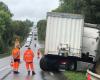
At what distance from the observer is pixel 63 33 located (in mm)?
25844

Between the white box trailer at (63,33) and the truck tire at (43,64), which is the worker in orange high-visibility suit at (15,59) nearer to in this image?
the white box trailer at (63,33)

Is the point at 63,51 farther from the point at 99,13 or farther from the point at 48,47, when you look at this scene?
the point at 99,13

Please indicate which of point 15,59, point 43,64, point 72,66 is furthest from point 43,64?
point 15,59

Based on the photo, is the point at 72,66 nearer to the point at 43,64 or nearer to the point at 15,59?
the point at 43,64

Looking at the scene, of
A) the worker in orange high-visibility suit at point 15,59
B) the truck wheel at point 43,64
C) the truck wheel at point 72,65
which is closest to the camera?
the worker in orange high-visibility suit at point 15,59

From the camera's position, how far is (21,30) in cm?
16888

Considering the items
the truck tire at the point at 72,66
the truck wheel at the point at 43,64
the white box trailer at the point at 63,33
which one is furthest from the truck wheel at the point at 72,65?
the truck wheel at the point at 43,64

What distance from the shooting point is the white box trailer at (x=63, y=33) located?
25.7 m

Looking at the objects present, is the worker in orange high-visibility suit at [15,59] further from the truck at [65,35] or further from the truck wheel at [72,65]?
the truck wheel at [72,65]

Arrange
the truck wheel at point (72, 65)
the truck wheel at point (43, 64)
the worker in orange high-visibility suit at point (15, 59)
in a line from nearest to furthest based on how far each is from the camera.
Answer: the worker in orange high-visibility suit at point (15, 59) < the truck wheel at point (72, 65) < the truck wheel at point (43, 64)

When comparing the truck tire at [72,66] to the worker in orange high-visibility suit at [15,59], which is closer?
the worker in orange high-visibility suit at [15,59]

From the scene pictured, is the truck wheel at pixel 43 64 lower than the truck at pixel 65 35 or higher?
lower

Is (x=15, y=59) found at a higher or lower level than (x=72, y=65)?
higher

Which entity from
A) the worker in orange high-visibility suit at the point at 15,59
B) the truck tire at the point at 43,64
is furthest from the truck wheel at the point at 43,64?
the worker in orange high-visibility suit at the point at 15,59
